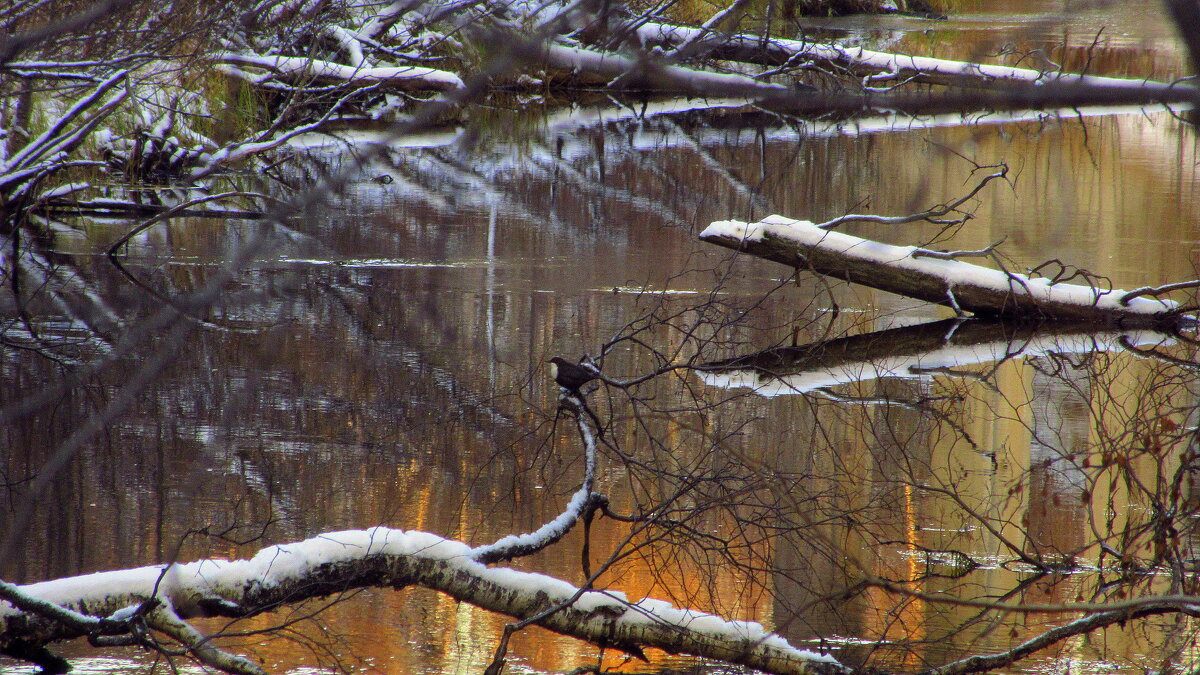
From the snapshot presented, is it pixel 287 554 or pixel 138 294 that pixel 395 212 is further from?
pixel 287 554

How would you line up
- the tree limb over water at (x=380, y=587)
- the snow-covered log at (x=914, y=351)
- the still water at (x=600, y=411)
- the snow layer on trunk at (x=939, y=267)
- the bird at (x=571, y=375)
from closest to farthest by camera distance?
the tree limb over water at (x=380, y=587)
the still water at (x=600, y=411)
the bird at (x=571, y=375)
the snow-covered log at (x=914, y=351)
the snow layer on trunk at (x=939, y=267)

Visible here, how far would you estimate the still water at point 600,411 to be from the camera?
13.1 ft

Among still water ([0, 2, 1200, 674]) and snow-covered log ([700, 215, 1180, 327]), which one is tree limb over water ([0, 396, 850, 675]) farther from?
snow-covered log ([700, 215, 1180, 327])

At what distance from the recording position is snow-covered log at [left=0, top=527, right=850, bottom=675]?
11.7 feet

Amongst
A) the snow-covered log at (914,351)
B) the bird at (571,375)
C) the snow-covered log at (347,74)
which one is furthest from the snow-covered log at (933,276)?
the snow-covered log at (347,74)

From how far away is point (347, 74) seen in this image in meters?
14.9

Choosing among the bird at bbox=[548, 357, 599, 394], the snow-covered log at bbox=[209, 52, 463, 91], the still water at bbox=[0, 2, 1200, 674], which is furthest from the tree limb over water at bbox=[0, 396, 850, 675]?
the snow-covered log at bbox=[209, 52, 463, 91]

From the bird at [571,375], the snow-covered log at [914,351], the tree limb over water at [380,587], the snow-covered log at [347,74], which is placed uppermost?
the snow-covered log at [347,74]

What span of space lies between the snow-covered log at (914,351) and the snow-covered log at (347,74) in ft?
22.9

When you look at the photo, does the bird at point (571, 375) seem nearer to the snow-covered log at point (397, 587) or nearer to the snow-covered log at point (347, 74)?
the snow-covered log at point (397, 587)

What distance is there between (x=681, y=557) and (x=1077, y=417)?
116 inches

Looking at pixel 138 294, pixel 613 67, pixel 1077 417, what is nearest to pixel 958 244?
pixel 1077 417

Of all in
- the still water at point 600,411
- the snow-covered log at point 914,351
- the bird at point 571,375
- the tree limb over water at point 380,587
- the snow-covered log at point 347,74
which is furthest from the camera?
the snow-covered log at point 347,74

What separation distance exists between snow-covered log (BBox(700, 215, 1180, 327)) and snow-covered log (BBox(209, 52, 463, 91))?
6372 mm
